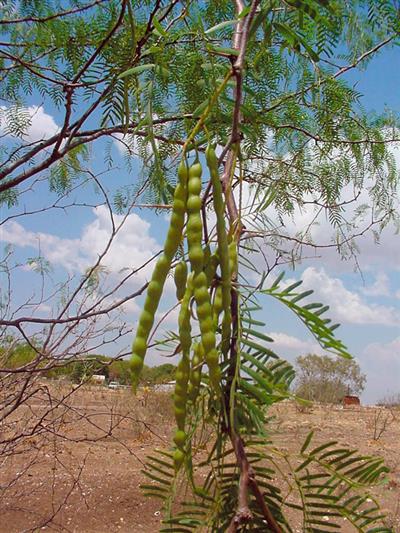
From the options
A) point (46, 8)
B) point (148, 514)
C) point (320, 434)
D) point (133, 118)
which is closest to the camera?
point (133, 118)

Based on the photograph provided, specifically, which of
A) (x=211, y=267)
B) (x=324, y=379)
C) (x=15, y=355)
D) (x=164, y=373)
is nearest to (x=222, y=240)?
(x=211, y=267)

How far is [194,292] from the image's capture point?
0.29m

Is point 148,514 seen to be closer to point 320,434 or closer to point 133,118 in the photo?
point 320,434

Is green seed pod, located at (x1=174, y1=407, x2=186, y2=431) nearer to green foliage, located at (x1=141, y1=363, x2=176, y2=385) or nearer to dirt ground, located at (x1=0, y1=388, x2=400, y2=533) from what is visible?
green foliage, located at (x1=141, y1=363, x2=176, y2=385)

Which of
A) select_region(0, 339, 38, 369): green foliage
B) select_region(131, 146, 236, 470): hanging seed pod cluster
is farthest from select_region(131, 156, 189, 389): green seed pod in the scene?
select_region(0, 339, 38, 369): green foliage

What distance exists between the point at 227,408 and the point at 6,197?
1619 millimetres

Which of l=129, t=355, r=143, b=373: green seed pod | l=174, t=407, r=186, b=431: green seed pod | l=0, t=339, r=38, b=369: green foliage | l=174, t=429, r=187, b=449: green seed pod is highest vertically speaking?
l=0, t=339, r=38, b=369: green foliage

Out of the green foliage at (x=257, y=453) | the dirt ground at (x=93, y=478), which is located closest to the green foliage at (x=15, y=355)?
the dirt ground at (x=93, y=478)

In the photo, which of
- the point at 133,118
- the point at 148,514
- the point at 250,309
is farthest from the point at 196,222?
the point at 148,514

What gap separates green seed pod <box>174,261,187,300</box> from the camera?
1.05 ft

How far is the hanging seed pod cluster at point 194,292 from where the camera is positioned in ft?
0.95

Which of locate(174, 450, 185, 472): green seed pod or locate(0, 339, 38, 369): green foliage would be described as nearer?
locate(174, 450, 185, 472): green seed pod

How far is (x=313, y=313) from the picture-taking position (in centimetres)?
30

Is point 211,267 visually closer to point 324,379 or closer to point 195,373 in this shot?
point 195,373
